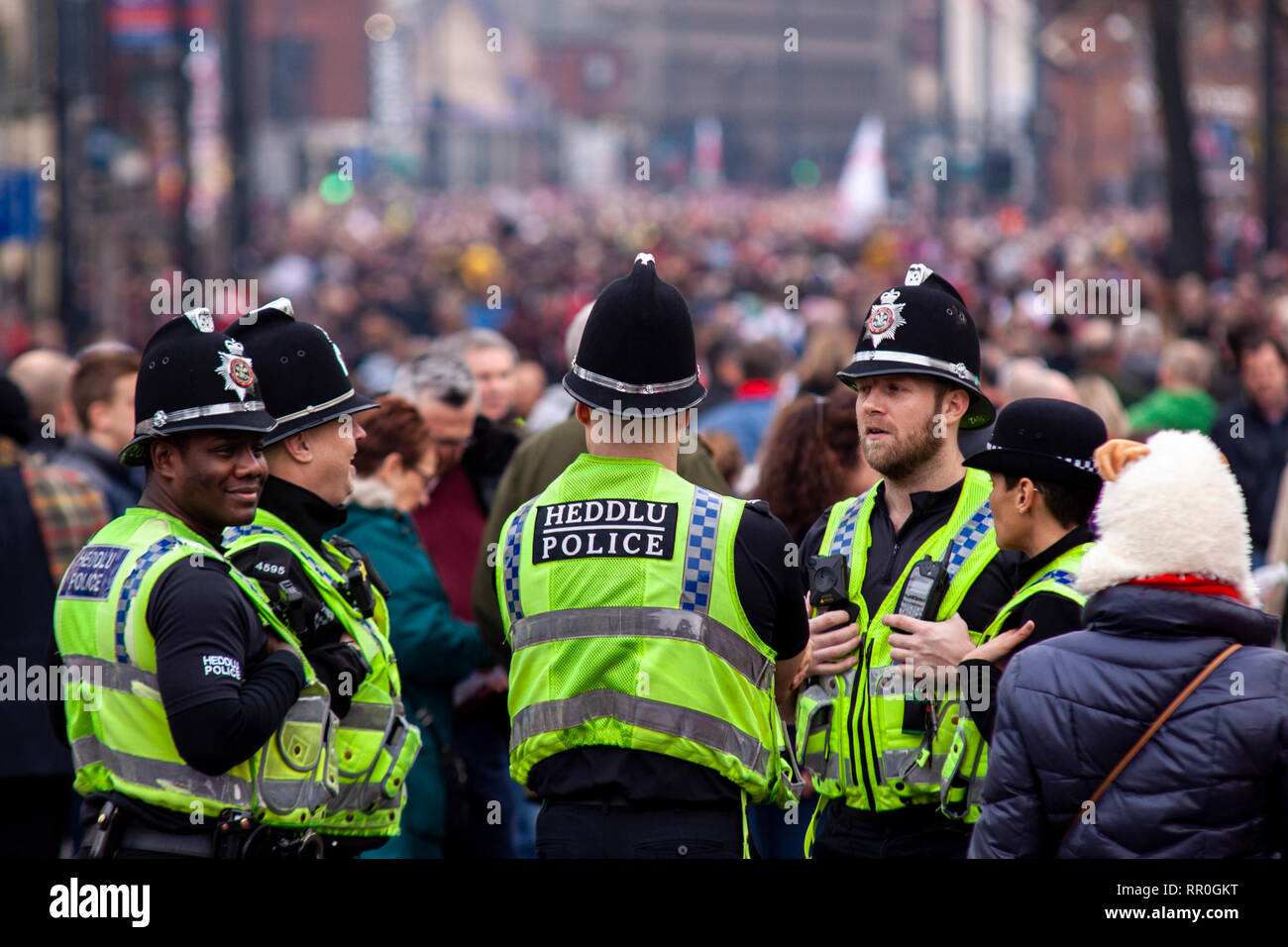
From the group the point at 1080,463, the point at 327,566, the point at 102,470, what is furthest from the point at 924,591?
the point at 102,470

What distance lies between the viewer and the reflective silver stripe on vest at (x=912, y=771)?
4.17 metres

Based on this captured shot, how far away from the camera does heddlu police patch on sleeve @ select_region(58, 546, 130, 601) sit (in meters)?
3.86

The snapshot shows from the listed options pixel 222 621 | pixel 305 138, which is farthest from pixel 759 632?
pixel 305 138

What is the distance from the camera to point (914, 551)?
4398 millimetres

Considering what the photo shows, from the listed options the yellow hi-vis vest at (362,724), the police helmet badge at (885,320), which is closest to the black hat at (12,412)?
the yellow hi-vis vest at (362,724)

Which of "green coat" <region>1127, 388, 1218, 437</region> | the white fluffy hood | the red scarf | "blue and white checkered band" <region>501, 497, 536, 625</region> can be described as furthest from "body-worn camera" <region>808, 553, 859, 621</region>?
"green coat" <region>1127, 388, 1218, 437</region>

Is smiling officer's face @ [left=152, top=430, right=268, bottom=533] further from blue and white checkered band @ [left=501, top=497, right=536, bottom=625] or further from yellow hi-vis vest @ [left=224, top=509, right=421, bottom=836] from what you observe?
blue and white checkered band @ [left=501, top=497, right=536, bottom=625]

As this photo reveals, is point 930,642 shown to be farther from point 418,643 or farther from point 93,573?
point 418,643

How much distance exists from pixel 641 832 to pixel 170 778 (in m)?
1.03

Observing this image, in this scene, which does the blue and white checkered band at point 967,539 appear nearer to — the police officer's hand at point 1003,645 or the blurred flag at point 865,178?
the police officer's hand at point 1003,645

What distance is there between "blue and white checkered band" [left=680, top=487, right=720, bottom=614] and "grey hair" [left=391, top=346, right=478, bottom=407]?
114 inches
